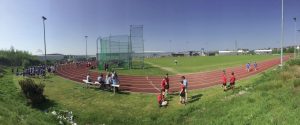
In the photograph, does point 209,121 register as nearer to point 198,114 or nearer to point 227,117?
point 227,117

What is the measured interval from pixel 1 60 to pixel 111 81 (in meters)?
53.0

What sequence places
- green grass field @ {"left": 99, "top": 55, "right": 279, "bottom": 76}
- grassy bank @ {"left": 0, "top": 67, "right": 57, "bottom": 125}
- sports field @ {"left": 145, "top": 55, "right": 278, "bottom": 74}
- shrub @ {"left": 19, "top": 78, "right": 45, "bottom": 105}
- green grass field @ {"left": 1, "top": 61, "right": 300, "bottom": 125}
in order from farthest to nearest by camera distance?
1. sports field @ {"left": 145, "top": 55, "right": 278, "bottom": 74}
2. green grass field @ {"left": 99, "top": 55, "right": 279, "bottom": 76}
3. shrub @ {"left": 19, "top": 78, "right": 45, "bottom": 105}
4. green grass field @ {"left": 1, "top": 61, "right": 300, "bottom": 125}
5. grassy bank @ {"left": 0, "top": 67, "right": 57, "bottom": 125}

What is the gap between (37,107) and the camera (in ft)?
62.7

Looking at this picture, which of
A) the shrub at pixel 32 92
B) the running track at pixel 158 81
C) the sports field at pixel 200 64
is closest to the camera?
the shrub at pixel 32 92

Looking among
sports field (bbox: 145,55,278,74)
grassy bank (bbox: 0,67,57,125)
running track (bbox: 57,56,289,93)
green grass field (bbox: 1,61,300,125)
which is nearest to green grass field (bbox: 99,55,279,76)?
sports field (bbox: 145,55,278,74)

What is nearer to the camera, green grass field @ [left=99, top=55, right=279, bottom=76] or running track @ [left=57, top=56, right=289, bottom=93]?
running track @ [left=57, top=56, right=289, bottom=93]

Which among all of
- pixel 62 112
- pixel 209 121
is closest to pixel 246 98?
pixel 209 121

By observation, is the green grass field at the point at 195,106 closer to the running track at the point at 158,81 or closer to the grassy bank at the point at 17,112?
the grassy bank at the point at 17,112

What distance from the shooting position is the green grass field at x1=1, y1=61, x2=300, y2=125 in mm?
12461

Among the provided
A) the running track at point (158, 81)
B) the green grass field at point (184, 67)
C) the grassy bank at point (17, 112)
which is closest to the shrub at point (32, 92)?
the grassy bank at point (17, 112)

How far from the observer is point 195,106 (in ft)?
57.1

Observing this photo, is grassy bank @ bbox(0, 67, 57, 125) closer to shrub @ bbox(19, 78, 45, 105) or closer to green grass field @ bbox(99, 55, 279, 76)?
shrub @ bbox(19, 78, 45, 105)

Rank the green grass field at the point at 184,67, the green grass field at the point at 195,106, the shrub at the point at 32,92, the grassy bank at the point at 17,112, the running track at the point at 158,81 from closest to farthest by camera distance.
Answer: the grassy bank at the point at 17,112 < the green grass field at the point at 195,106 < the shrub at the point at 32,92 < the running track at the point at 158,81 < the green grass field at the point at 184,67

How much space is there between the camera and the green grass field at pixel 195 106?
1246 centimetres
